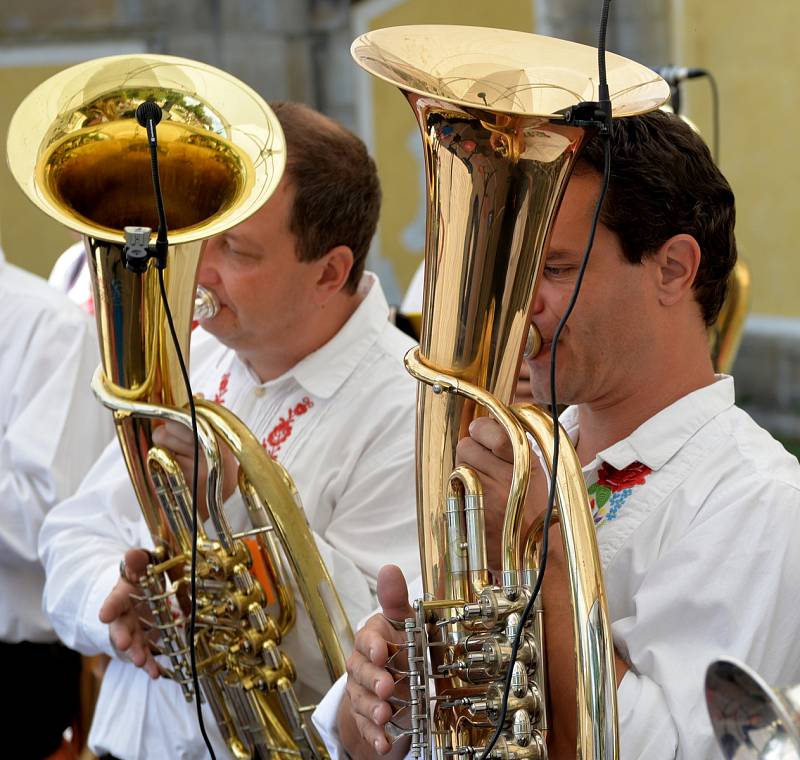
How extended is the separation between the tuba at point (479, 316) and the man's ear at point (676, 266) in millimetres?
199

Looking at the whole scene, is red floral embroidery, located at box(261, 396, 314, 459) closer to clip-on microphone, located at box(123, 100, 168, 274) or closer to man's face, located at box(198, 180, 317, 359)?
man's face, located at box(198, 180, 317, 359)

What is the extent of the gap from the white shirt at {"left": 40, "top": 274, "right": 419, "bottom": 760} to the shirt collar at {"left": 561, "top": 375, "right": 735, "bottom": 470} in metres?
0.61

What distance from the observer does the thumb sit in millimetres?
1609

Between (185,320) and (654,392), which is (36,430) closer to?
(185,320)

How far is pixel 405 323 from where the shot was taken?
2926mm

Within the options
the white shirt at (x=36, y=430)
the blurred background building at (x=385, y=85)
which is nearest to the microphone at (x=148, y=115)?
the white shirt at (x=36, y=430)

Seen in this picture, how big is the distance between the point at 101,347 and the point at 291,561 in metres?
0.46

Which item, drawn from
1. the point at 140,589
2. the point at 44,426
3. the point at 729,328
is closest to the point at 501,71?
the point at 140,589

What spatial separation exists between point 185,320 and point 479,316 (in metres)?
0.66

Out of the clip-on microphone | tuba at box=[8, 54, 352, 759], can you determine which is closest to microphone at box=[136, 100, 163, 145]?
the clip-on microphone

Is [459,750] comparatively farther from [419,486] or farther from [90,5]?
[90,5]

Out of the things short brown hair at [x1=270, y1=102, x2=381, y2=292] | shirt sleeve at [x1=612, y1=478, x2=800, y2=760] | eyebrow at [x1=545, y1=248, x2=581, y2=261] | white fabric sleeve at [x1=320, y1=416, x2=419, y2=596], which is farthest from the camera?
short brown hair at [x1=270, y1=102, x2=381, y2=292]

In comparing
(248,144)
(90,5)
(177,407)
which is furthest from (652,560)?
(90,5)

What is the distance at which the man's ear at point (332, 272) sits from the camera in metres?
2.30
